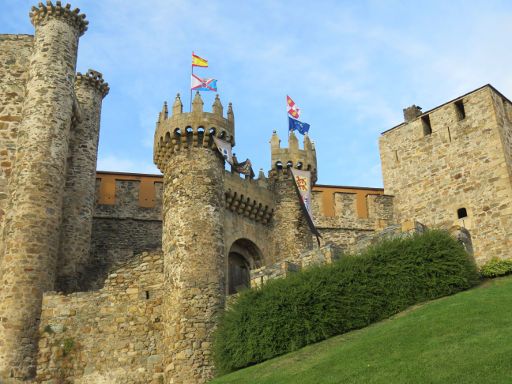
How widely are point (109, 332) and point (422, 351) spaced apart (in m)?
11.5

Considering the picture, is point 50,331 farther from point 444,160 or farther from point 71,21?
point 444,160

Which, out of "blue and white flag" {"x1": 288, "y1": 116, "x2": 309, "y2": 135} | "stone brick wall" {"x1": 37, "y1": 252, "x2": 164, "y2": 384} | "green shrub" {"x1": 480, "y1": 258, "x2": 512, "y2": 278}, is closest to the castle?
"stone brick wall" {"x1": 37, "y1": 252, "x2": 164, "y2": 384}

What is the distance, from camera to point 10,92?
2533 cm

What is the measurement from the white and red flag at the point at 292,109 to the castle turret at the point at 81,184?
8.02 meters

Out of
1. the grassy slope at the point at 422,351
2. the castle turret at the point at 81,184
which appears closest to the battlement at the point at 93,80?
the castle turret at the point at 81,184

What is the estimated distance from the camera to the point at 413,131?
32.8 metres

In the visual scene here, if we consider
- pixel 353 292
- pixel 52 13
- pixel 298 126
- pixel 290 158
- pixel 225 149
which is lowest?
pixel 353 292

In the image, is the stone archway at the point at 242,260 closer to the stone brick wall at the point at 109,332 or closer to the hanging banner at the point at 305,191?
the hanging banner at the point at 305,191

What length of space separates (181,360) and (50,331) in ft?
14.1

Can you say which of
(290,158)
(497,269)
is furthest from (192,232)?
(497,269)

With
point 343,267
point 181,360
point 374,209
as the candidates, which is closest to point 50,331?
point 181,360

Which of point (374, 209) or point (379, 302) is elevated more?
point (374, 209)

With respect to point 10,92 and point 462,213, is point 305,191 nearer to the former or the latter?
point 462,213

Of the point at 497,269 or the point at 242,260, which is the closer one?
the point at 497,269
